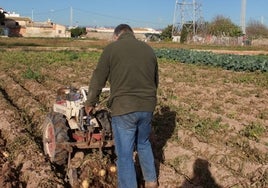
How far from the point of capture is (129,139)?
4.71 m

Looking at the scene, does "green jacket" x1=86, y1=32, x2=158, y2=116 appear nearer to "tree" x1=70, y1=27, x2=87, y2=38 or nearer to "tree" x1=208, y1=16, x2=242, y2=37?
"tree" x1=208, y1=16, x2=242, y2=37

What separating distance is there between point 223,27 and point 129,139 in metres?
76.0

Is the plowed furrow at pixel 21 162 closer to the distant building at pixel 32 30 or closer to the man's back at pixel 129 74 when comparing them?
the man's back at pixel 129 74

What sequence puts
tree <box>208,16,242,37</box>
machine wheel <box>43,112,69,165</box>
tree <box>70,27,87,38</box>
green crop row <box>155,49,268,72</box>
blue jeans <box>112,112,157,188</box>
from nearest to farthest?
blue jeans <box>112,112,157,188</box> → machine wheel <box>43,112,69,165</box> → green crop row <box>155,49,268,72</box> → tree <box>208,16,242,37</box> → tree <box>70,27,87,38</box>

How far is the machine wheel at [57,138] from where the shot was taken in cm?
560

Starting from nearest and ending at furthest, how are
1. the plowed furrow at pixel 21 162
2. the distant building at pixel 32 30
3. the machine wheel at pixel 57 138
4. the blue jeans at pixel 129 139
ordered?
the blue jeans at pixel 129 139
the plowed furrow at pixel 21 162
the machine wheel at pixel 57 138
the distant building at pixel 32 30

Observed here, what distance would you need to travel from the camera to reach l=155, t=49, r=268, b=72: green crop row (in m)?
19.2

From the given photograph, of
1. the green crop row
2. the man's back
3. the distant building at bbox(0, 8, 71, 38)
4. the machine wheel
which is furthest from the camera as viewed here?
the distant building at bbox(0, 8, 71, 38)

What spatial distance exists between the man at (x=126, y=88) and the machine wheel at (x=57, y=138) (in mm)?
973

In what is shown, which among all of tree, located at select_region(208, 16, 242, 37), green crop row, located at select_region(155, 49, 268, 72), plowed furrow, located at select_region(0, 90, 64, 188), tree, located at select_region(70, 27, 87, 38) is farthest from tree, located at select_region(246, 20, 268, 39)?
plowed furrow, located at select_region(0, 90, 64, 188)

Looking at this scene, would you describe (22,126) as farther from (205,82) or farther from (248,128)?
(205,82)

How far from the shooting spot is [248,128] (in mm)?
8383

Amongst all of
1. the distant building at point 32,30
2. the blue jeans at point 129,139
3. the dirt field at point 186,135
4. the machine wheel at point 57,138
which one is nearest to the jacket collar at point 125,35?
the blue jeans at point 129,139

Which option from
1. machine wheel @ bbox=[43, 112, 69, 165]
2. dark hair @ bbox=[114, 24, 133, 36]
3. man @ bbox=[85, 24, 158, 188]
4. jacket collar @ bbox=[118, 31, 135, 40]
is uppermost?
dark hair @ bbox=[114, 24, 133, 36]
